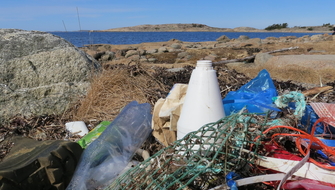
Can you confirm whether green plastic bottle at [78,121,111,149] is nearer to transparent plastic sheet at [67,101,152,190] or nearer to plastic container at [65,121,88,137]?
transparent plastic sheet at [67,101,152,190]

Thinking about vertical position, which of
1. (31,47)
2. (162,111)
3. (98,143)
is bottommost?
(98,143)

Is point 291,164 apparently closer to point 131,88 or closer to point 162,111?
point 162,111

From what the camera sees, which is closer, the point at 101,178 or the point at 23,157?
the point at 23,157

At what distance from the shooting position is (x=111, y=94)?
148 inches

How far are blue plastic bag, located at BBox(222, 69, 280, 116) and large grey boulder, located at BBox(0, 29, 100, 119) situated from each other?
2.12 meters

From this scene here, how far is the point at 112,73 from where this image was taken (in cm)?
395

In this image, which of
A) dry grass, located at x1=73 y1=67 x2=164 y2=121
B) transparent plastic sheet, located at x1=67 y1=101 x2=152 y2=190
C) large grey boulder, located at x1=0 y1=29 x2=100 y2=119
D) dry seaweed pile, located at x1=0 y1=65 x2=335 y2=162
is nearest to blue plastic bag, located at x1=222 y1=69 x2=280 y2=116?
dry seaweed pile, located at x1=0 y1=65 x2=335 y2=162

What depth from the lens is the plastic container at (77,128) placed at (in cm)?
297

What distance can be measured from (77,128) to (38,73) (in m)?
1.34

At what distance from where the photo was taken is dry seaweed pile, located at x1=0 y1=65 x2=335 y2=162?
10.0 ft

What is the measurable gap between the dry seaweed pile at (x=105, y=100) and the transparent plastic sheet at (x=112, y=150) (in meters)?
0.21

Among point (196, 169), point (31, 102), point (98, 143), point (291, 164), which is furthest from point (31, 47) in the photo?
point (291, 164)

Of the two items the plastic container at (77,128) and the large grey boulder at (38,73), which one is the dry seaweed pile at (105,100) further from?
the large grey boulder at (38,73)

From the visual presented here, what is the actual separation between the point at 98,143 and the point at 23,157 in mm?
583
